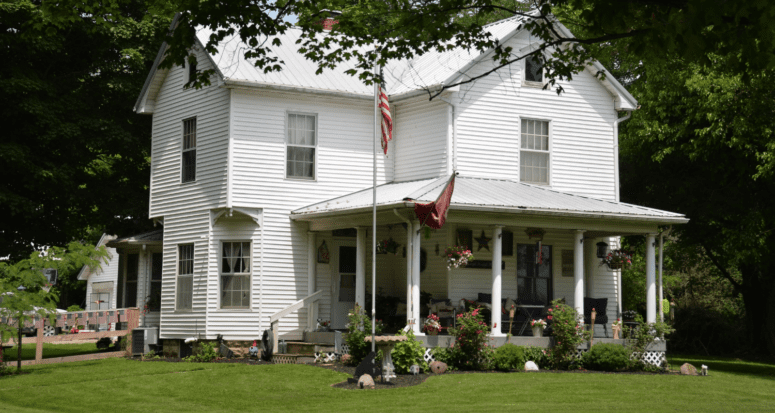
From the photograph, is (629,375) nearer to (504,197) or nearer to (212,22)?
(504,197)

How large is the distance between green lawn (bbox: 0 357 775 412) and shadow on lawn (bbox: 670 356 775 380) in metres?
4.69

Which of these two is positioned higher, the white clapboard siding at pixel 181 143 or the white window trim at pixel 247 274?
the white clapboard siding at pixel 181 143

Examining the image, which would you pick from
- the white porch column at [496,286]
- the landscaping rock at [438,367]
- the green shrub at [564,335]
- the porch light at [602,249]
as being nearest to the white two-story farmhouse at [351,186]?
the porch light at [602,249]

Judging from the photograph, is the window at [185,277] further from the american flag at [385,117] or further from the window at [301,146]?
the american flag at [385,117]

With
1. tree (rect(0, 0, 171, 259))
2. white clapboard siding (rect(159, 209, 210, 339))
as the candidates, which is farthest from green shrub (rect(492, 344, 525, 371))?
tree (rect(0, 0, 171, 259))

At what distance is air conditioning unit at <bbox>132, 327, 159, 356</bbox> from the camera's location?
2159 cm

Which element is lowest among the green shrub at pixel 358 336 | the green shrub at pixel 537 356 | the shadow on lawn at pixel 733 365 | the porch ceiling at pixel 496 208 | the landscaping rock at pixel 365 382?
the shadow on lawn at pixel 733 365

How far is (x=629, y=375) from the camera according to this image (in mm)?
17484

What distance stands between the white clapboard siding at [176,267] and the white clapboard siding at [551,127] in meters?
6.68

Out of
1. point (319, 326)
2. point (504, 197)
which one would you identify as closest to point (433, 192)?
point (504, 197)

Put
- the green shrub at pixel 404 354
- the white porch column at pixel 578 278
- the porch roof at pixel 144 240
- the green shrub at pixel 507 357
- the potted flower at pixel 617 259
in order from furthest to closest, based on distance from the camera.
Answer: the porch roof at pixel 144 240
the potted flower at pixel 617 259
the white porch column at pixel 578 278
the green shrub at pixel 507 357
the green shrub at pixel 404 354

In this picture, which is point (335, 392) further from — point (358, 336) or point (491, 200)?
point (491, 200)

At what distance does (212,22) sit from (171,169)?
1320cm

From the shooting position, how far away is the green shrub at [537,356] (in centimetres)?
1795
